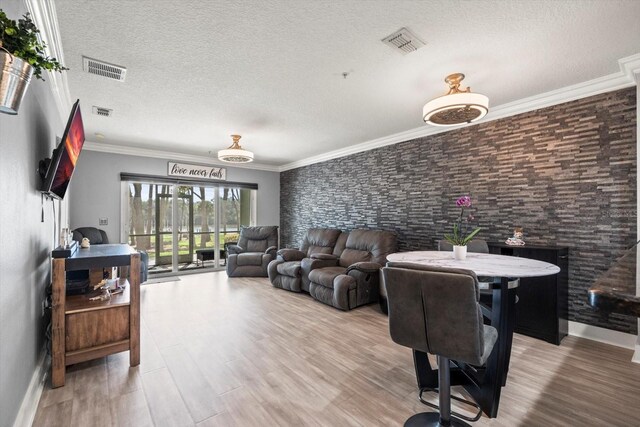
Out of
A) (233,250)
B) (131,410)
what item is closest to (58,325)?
(131,410)

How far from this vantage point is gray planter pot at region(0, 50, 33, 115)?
1.00 metres

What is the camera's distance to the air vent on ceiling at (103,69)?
100 inches

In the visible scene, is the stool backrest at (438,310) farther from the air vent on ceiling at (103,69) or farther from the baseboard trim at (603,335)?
the air vent on ceiling at (103,69)

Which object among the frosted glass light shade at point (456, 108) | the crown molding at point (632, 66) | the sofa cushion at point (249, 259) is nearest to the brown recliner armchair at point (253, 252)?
the sofa cushion at point (249, 259)

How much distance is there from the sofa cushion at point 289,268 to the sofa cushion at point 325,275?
1.27 ft

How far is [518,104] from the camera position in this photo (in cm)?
338

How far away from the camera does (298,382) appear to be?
217cm

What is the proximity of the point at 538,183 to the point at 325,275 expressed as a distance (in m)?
2.87

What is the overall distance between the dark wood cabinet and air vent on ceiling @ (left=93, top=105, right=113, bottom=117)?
17.2ft

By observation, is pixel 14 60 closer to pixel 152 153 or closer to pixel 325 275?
pixel 325 275

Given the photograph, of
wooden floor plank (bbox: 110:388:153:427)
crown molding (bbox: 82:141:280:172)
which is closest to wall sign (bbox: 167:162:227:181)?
crown molding (bbox: 82:141:280:172)

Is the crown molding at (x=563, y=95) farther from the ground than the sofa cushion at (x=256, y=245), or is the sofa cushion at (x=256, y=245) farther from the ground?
the crown molding at (x=563, y=95)

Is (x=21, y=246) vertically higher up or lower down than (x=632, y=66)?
lower down

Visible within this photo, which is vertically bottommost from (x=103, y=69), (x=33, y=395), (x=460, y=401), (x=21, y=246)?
(x=460, y=401)
